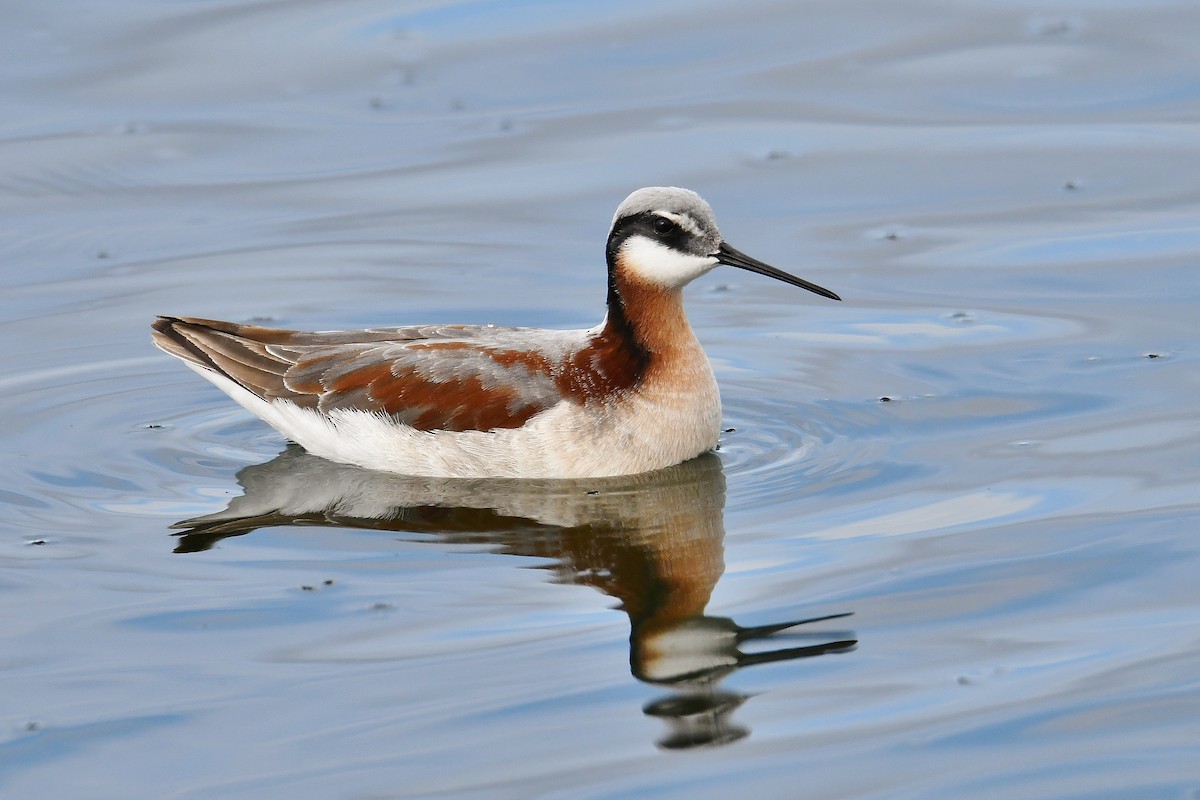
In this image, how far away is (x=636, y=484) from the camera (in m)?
11.5

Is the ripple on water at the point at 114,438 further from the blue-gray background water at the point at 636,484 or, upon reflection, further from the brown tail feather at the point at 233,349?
the brown tail feather at the point at 233,349

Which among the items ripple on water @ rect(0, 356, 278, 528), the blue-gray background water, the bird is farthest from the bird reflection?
ripple on water @ rect(0, 356, 278, 528)

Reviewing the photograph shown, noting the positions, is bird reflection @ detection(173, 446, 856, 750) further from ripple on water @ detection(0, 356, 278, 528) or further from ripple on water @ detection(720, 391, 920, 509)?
ripple on water @ detection(0, 356, 278, 528)

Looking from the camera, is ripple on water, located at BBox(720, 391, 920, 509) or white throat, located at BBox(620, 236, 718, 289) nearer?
ripple on water, located at BBox(720, 391, 920, 509)

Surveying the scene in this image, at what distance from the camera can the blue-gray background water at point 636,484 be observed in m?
8.02

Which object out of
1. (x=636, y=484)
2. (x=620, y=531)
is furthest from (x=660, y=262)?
(x=620, y=531)

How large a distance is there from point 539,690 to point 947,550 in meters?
2.59

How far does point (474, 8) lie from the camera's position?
20.3 m

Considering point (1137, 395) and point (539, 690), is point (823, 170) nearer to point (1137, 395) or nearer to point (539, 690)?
point (1137, 395)

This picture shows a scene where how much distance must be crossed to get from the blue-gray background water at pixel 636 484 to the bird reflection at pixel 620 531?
0.04 metres

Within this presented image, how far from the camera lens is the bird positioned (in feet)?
38.0

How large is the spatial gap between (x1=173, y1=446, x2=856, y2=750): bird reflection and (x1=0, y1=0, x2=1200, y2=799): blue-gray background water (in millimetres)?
38

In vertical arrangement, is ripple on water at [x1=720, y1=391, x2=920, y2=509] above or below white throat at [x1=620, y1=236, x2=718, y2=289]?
below

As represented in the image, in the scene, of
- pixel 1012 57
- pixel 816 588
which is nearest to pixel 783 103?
pixel 1012 57
